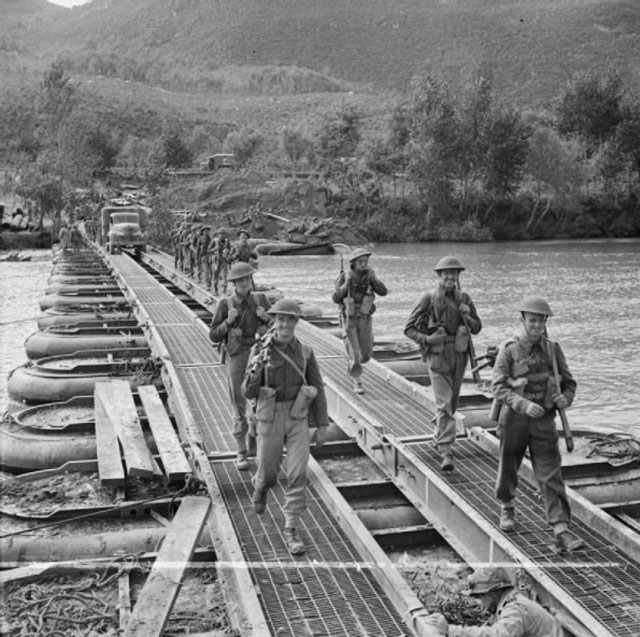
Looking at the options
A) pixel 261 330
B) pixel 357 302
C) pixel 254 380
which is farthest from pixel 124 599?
pixel 357 302

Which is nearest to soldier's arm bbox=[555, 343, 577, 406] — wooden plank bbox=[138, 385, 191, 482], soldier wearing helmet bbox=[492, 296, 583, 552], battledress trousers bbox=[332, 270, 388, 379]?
soldier wearing helmet bbox=[492, 296, 583, 552]

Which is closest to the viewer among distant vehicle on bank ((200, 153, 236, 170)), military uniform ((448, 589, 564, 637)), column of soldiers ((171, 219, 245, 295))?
military uniform ((448, 589, 564, 637))

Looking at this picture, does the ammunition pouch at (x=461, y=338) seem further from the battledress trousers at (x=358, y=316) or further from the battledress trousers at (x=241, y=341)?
the battledress trousers at (x=358, y=316)

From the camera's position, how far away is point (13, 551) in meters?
7.17

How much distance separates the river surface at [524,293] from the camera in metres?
16.5

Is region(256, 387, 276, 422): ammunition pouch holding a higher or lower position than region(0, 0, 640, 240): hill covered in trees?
lower

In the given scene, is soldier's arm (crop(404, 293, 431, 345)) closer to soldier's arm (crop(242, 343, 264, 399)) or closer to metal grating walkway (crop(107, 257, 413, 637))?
metal grating walkway (crop(107, 257, 413, 637))

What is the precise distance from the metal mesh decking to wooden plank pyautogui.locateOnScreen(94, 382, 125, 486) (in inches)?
60.3

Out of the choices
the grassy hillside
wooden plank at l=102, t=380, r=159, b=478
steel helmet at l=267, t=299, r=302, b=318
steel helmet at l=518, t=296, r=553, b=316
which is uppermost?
the grassy hillside

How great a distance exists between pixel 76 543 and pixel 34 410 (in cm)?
522

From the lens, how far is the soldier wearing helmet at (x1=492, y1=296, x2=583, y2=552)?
660cm

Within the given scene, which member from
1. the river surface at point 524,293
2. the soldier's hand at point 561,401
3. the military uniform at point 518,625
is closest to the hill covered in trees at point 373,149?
the river surface at point 524,293

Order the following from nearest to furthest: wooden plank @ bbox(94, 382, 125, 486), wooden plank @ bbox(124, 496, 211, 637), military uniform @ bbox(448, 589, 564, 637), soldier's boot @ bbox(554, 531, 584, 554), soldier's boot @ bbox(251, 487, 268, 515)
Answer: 1. military uniform @ bbox(448, 589, 564, 637)
2. wooden plank @ bbox(124, 496, 211, 637)
3. soldier's boot @ bbox(554, 531, 584, 554)
4. soldier's boot @ bbox(251, 487, 268, 515)
5. wooden plank @ bbox(94, 382, 125, 486)

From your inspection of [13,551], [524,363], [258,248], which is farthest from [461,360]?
[258,248]
